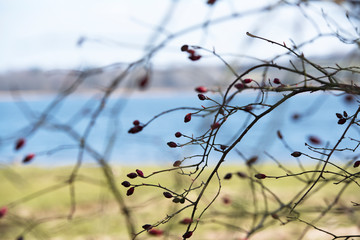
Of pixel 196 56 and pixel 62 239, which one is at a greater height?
pixel 62 239

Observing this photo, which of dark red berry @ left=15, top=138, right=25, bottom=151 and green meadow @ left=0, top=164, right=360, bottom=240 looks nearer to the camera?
dark red berry @ left=15, top=138, right=25, bottom=151

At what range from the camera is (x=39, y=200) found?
635 centimetres

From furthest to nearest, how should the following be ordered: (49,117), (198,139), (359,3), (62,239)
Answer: (62,239) < (49,117) < (359,3) < (198,139)

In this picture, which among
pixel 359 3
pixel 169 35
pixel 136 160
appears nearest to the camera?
pixel 359 3

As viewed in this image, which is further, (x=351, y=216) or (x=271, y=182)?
(x=271, y=182)

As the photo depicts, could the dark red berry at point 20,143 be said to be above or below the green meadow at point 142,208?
below

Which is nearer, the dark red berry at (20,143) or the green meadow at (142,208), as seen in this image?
the dark red berry at (20,143)

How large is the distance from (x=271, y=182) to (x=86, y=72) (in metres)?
5.93

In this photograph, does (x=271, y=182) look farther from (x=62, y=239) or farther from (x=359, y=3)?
(x=359, y=3)

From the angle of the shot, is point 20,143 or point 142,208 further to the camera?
point 142,208

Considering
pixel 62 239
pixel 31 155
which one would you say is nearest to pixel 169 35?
pixel 31 155

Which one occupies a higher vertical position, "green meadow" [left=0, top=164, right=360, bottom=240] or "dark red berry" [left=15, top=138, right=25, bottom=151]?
"green meadow" [left=0, top=164, right=360, bottom=240]

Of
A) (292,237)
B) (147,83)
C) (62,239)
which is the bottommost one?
(147,83)

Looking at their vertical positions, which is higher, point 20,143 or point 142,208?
point 142,208
